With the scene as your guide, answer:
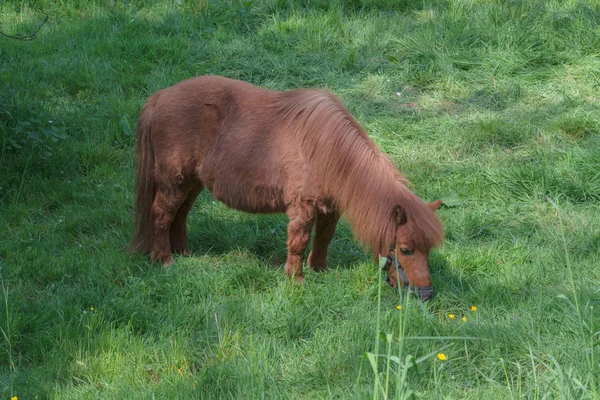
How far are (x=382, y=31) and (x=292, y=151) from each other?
4.81m

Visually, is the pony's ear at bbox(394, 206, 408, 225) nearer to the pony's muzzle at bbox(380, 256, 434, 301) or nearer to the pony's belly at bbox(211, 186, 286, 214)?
the pony's muzzle at bbox(380, 256, 434, 301)

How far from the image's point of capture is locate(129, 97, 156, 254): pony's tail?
6379 mm

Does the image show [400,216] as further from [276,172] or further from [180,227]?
[180,227]

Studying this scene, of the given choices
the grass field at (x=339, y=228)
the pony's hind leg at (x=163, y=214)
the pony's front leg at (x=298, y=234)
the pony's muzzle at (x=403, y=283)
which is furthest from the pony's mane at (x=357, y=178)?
the pony's hind leg at (x=163, y=214)

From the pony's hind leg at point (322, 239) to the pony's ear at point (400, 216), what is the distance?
73 cm

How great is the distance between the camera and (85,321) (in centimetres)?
507

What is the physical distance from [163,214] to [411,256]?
2136mm

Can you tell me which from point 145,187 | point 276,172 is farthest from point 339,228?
point 145,187

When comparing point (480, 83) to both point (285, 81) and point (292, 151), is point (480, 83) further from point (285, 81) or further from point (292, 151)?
point (292, 151)

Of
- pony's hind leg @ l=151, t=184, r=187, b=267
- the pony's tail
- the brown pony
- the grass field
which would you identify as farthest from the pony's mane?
the pony's tail

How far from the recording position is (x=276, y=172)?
19.3ft

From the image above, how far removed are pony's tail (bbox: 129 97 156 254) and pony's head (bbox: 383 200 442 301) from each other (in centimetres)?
212

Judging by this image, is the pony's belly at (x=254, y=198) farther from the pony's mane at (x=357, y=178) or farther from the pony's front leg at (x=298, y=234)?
the pony's mane at (x=357, y=178)

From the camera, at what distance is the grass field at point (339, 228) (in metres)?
4.50
